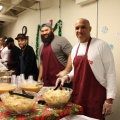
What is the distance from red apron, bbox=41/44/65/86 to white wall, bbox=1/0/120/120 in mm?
555

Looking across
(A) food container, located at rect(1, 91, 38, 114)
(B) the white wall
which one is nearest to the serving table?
(A) food container, located at rect(1, 91, 38, 114)

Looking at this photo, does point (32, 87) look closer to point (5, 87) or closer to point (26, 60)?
point (5, 87)

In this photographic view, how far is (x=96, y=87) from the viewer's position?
182 centimetres

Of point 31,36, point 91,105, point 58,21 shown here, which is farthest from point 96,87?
point 31,36

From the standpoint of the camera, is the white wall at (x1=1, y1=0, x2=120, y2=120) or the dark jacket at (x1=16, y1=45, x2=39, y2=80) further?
the dark jacket at (x1=16, y1=45, x2=39, y2=80)

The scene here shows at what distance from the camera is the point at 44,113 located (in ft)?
4.10

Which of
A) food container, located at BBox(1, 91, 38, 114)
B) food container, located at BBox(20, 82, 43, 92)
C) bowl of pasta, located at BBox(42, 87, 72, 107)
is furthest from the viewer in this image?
food container, located at BBox(20, 82, 43, 92)

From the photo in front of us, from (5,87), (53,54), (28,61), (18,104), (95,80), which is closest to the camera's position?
(18,104)

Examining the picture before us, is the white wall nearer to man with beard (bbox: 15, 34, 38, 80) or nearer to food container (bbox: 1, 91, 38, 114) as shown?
man with beard (bbox: 15, 34, 38, 80)

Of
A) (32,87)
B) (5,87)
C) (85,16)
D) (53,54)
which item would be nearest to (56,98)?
(32,87)

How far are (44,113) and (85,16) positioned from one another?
2039 millimetres

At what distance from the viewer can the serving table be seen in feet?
3.85

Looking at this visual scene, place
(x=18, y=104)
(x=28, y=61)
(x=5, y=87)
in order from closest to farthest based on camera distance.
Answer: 1. (x=18, y=104)
2. (x=5, y=87)
3. (x=28, y=61)

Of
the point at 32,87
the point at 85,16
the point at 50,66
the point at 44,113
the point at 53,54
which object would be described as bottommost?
the point at 44,113
